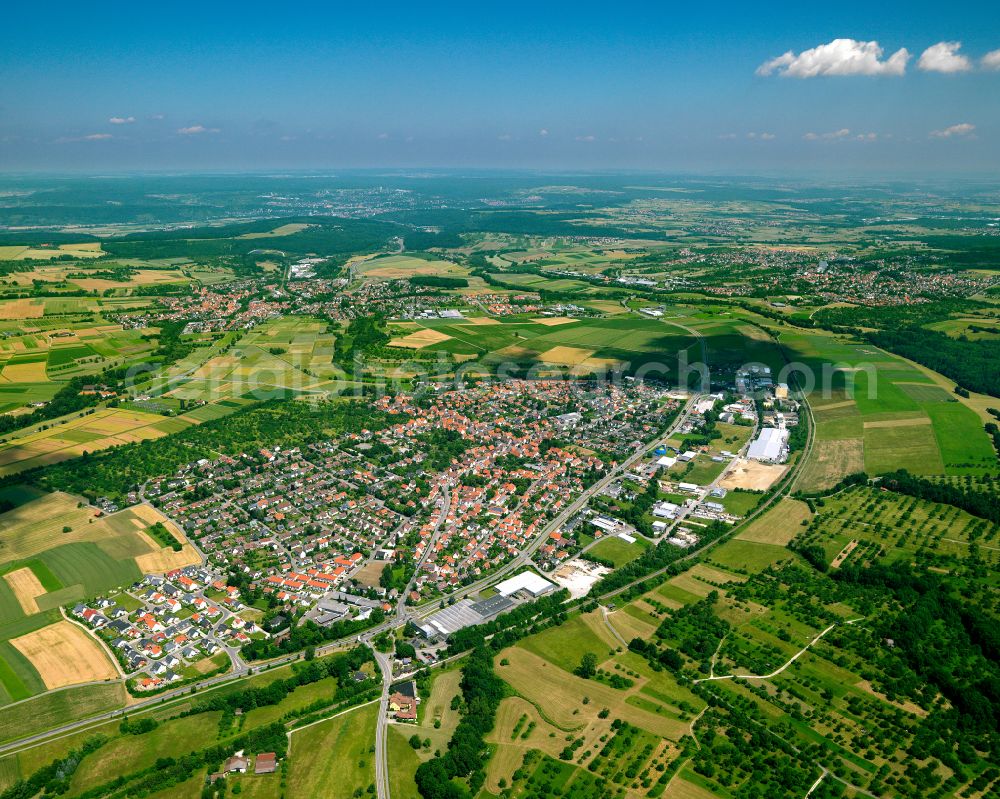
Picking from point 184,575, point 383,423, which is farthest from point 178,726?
point 383,423

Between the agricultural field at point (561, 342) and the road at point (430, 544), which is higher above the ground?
the agricultural field at point (561, 342)

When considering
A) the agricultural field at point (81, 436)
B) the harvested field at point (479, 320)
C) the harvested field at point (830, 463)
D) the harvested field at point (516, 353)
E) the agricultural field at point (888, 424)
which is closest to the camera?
the harvested field at point (830, 463)

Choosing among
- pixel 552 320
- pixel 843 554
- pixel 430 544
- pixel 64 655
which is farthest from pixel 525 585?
pixel 552 320

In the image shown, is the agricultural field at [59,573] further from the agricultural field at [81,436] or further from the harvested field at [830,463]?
the harvested field at [830,463]

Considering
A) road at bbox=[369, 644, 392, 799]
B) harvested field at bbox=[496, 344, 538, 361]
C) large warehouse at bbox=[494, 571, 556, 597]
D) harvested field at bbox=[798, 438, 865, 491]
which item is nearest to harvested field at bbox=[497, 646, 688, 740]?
large warehouse at bbox=[494, 571, 556, 597]

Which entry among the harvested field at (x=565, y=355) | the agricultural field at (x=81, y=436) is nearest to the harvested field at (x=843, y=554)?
the harvested field at (x=565, y=355)

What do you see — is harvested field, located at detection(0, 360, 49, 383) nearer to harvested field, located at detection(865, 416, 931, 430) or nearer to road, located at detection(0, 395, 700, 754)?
road, located at detection(0, 395, 700, 754)

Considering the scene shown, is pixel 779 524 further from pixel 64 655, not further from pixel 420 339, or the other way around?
pixel 420 339
